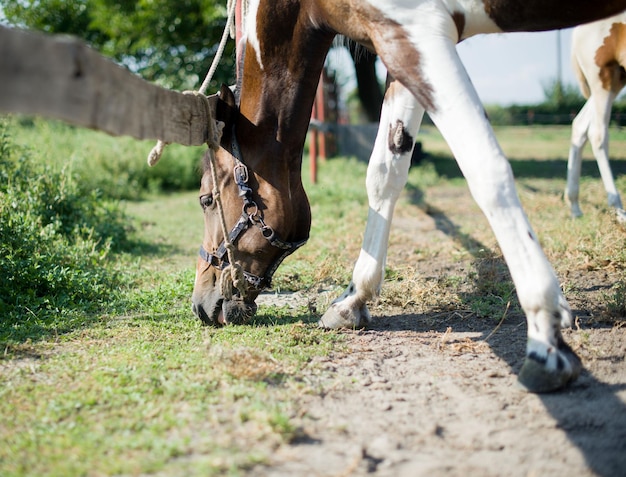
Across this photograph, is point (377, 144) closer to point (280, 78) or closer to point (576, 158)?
point (280, 78)

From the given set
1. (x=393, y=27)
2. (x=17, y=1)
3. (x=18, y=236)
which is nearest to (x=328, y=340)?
(x=393, y=27)

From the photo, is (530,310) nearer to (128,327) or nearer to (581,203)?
(128,327)

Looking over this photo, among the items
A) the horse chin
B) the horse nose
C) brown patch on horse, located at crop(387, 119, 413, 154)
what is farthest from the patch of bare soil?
brown patch on horse, located at crop(387, 119, 413, 154)

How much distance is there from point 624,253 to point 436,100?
2.49 meters

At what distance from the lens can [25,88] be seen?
1.52 meters

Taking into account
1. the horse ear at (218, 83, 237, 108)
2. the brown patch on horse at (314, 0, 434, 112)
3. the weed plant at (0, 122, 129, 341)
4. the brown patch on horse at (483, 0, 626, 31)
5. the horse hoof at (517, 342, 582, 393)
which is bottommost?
the weed plant at (0, 122, 129, 341)

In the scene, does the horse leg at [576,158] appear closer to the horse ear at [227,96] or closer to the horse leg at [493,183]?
the horse leg at [493,183]

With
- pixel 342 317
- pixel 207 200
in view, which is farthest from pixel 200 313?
pixel 342 317

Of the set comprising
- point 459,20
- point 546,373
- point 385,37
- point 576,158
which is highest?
point 459,20

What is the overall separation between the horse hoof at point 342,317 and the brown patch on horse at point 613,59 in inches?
144

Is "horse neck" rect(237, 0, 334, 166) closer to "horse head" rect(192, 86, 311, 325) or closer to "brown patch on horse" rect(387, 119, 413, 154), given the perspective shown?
"horse head" rect(192, 86, 311, 325)

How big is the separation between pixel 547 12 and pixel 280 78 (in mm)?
1164

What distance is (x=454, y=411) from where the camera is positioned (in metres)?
2.04

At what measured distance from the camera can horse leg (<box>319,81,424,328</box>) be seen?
114 inches
